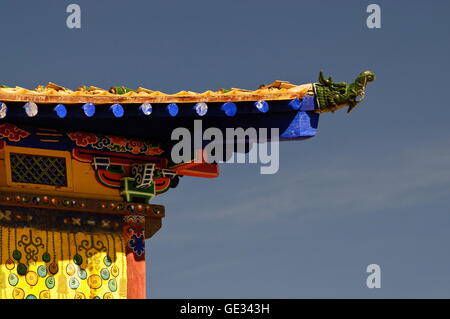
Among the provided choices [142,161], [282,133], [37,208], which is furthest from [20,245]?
[282,133]

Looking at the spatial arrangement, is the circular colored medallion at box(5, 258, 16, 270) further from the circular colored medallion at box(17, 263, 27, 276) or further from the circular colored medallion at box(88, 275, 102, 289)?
the circular colored medallion at box(88, 275, 102, 289)

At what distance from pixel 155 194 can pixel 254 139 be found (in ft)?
5.36

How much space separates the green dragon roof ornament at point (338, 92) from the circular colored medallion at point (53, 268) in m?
3.69

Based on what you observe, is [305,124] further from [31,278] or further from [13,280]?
[13,280]

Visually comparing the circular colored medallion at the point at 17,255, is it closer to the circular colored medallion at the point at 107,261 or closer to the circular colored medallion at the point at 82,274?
the circular colored medallion at the point at 82,274

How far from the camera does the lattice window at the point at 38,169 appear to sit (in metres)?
19.7

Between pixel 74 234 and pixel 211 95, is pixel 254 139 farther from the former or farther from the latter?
pixel 74 234

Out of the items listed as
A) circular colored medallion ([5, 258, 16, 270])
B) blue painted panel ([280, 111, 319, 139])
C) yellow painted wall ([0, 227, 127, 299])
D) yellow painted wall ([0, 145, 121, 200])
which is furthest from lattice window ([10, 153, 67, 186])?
blue painted panel ([280, 111, 319, 139])

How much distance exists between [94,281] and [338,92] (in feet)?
12.3

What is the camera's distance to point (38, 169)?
19.8 meters

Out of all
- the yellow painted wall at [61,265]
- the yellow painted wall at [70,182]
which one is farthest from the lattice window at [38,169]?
the yellow painted wall at [61,265]

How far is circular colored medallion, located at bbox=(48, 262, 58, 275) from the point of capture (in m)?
19.6

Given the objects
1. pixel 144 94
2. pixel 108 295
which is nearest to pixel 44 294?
pixel 108 295

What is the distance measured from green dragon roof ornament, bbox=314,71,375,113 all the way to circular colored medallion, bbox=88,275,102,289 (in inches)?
134
